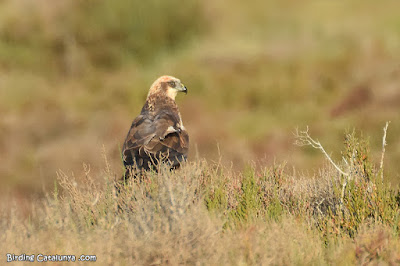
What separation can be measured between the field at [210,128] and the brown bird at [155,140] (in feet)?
0.99

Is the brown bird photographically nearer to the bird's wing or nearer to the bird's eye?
the bird's wing

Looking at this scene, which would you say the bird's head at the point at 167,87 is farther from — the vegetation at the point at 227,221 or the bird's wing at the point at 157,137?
the vegetation at the point at 227,221

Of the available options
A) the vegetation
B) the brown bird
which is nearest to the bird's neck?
the brown bird

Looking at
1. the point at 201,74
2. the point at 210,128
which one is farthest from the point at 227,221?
the point at 201,74

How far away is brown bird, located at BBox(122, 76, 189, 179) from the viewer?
772 centimetres

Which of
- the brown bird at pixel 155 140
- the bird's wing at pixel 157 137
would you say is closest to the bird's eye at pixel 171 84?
the brown bird at pixel 155 140

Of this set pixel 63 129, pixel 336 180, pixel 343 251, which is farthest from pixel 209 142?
pixel 343 251

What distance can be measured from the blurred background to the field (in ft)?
0.31

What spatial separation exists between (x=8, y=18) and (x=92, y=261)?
119ft

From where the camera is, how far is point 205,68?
110ft

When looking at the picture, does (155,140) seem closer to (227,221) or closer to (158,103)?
(158,103)

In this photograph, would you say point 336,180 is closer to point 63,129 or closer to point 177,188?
point 177,188

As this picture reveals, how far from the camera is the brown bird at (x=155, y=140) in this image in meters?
7.72

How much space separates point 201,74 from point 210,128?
755 cm
